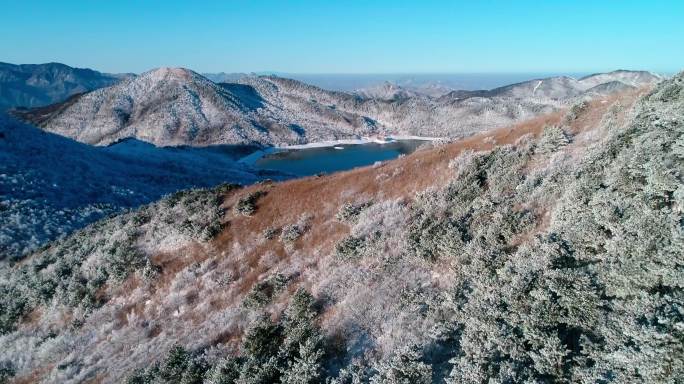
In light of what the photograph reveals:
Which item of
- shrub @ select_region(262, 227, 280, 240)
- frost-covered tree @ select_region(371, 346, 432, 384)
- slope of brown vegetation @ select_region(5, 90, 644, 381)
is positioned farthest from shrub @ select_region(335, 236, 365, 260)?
frost-covered tree @ select_region(371, 346, 432, 384)

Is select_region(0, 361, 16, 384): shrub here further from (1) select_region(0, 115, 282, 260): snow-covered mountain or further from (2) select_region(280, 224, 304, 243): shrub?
(1) select_region(0, 115, 282, 260): snow-covered mountain

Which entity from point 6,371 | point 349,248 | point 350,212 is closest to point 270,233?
point 350,212

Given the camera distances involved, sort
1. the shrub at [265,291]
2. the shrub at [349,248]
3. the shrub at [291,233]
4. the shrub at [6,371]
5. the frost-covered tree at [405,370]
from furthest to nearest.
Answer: the shrub at [291,233] → the shrub at [6,371] → the shrub at [349,248] → the shrub at [265,291] → the frost-covered tree at [405,370]

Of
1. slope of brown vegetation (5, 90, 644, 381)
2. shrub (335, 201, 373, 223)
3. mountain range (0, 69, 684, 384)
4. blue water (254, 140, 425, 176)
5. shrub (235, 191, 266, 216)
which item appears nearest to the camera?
mountain range (0, 69, 684, 384)

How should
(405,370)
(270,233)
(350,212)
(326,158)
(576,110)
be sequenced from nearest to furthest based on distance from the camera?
(405,370) < (350,212) < (270,233) < (576,110) < (326,158)

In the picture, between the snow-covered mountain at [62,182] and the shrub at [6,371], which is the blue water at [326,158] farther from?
the shrub at [6,371]

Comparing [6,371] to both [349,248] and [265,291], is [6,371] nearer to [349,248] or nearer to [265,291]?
[265,291]

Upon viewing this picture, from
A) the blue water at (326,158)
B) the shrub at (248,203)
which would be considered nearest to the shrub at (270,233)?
the shrub at (248,203)
